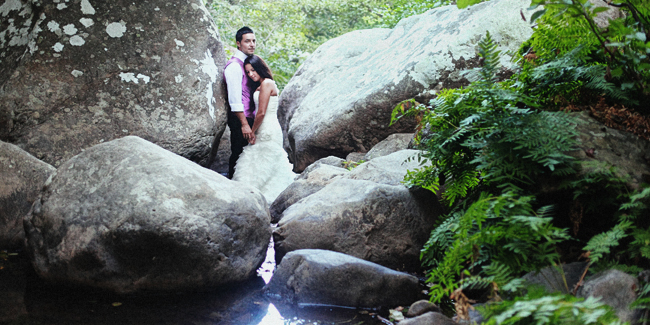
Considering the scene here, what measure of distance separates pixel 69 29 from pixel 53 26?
0.56ft

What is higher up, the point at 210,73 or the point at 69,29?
the point at 69,29

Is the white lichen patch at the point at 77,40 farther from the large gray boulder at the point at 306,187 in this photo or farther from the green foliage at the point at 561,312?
the green foliage at the point at 561,312

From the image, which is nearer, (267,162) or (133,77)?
(133,77)

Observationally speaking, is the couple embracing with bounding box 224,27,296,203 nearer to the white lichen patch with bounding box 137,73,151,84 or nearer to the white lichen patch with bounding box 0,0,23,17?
the white lichen patch with bounding box 137,73,151,84

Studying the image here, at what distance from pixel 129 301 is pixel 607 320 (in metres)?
2.89

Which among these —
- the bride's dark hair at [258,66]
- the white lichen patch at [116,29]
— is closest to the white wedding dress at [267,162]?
the bride's dark hair at [258,66]

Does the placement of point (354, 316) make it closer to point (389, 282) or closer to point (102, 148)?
point (389, 282)

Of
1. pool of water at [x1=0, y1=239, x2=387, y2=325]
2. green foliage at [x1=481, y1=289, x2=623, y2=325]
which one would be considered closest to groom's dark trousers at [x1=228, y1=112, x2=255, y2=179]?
pool of water at [x1=0, y1=239, x2=387, y2=325]

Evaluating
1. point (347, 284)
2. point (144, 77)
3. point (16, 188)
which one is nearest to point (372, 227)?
point (347, 284)

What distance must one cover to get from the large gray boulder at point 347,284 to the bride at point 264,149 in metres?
3.97

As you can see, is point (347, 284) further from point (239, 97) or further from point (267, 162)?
point (267, 162)

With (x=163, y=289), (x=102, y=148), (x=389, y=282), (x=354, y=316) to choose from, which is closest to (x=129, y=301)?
(x=163, y=289)

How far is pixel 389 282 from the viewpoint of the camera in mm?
3244

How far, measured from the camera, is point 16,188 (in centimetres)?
423
